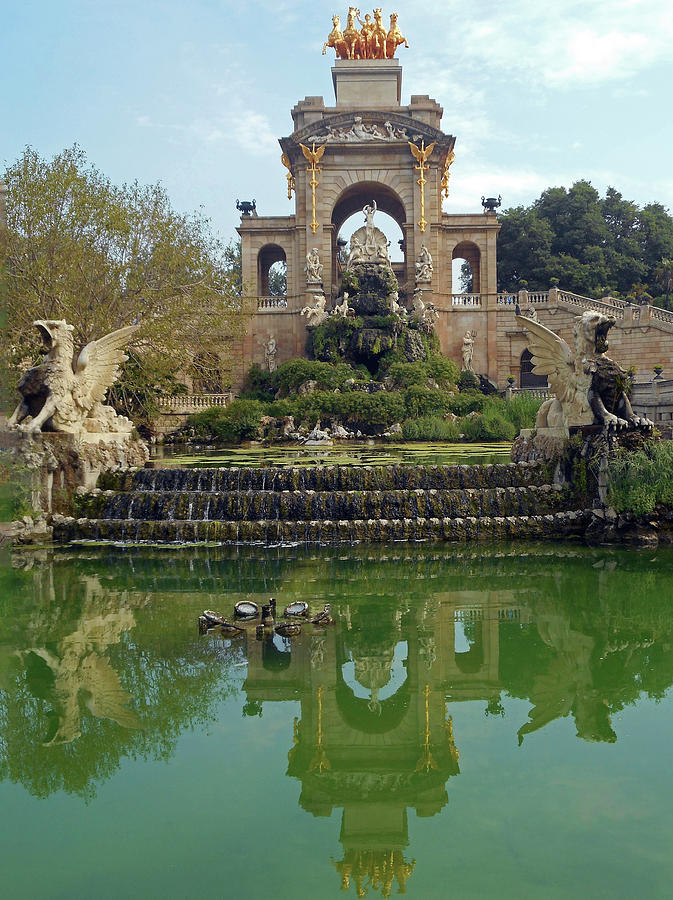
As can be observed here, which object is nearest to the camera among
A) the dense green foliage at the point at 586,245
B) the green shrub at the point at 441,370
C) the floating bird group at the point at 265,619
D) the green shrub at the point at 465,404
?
the floating bird group at the point at 265,619

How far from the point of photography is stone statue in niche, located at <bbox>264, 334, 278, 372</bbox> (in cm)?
3506

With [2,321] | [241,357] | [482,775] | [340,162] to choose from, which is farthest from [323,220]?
[482,775]

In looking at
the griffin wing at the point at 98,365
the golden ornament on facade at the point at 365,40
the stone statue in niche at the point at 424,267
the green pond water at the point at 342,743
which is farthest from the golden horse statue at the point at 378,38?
the green pond water at the point at 342,743

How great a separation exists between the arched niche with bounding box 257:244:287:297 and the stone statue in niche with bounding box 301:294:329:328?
165 inches

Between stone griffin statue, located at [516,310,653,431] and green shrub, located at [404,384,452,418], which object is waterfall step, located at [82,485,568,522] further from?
green shrub, located at [404,384,452,418]

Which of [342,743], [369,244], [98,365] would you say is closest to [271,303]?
[369,244]

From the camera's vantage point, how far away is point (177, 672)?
5.46 m

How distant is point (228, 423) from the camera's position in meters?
25.8

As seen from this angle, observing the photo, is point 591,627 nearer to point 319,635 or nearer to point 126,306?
point 319,635

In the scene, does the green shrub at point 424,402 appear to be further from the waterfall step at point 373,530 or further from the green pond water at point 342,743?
the green pond water at point 342,743

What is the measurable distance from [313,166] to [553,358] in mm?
25386

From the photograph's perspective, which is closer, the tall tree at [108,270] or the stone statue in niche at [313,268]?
the tall tree at [108,270]

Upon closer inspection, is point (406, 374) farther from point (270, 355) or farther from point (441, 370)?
point (270, 355)

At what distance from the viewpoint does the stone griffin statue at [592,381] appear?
1123 centimetres
